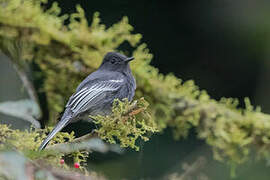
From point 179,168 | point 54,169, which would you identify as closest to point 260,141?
point 179,168

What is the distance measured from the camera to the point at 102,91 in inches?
93.3

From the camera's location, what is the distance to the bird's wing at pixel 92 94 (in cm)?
209

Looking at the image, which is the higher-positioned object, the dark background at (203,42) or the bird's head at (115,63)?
the dark background at (203,42)

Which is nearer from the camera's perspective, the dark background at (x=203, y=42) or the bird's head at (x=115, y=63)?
the bird's head at (x=115, y=63)

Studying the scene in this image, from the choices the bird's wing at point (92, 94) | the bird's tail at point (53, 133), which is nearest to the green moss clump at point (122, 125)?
the bird's tail at point (53, 133)

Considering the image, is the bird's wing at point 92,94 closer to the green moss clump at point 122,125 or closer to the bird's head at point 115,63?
the bird's head at point 115,63

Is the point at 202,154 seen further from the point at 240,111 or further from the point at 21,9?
the point at 21,9

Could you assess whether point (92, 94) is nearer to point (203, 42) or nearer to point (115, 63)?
point (115, 63)

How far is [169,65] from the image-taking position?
4121 mm

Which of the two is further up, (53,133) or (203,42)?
(203,42)

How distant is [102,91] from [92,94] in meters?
0.10

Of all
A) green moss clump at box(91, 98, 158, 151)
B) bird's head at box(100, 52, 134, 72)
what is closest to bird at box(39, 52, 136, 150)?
bird's head at box(100, 52, 134, 72)

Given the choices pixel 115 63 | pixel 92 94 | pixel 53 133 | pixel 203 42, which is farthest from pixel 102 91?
pixel 203 42

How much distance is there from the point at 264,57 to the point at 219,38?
0.66 meters
